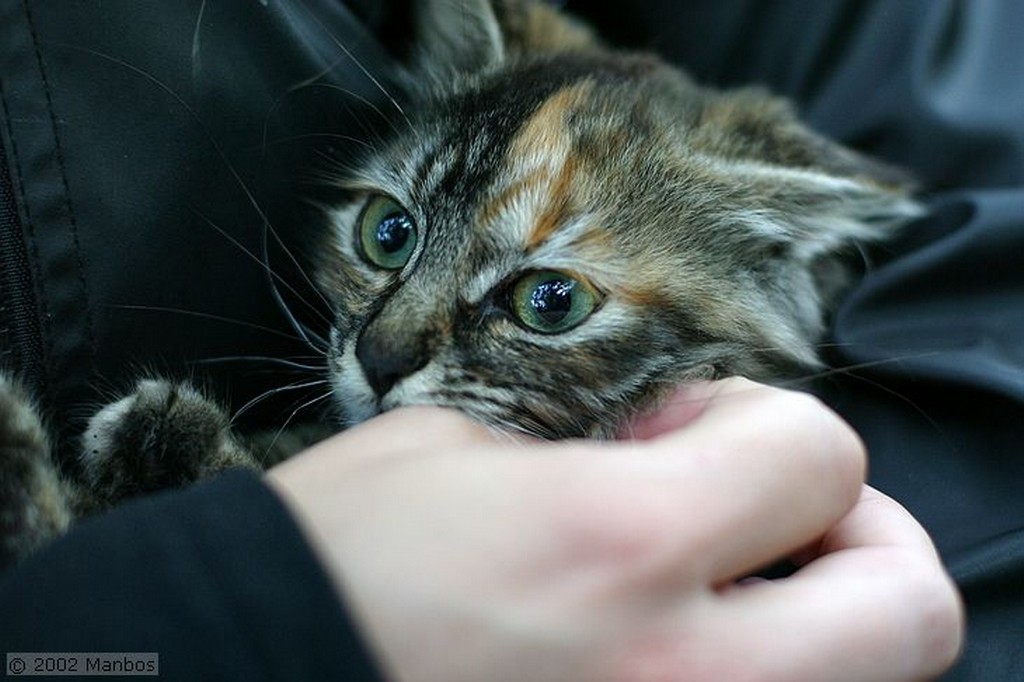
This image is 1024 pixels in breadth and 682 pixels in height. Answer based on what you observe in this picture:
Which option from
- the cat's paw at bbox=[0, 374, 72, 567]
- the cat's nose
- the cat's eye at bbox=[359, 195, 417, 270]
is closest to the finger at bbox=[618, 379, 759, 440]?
the cat's nose

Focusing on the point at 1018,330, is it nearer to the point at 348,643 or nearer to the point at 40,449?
the point at 348,643

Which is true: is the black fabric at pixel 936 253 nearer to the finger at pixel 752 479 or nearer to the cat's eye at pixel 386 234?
the finger at pixel 752 479

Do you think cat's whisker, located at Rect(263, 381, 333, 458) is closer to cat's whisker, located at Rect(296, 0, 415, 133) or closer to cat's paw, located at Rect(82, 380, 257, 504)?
cat's paw, located at Rect(82, 380, 257, 504)

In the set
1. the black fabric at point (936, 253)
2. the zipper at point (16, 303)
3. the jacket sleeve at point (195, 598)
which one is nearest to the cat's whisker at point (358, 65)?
the zipper at point (16, 303)

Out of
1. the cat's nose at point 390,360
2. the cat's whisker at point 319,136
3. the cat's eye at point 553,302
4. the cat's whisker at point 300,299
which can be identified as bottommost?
the cat's whisker at point 300,299

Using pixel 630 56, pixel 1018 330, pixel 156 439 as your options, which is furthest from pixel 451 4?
pixel 1018 330
